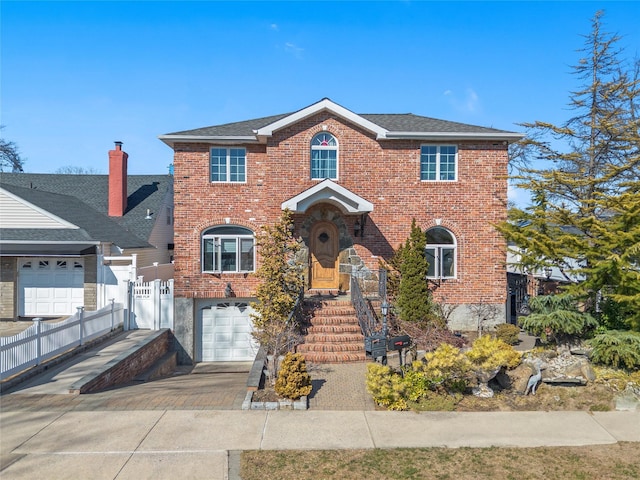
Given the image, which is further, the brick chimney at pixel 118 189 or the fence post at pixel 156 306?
the brick chimney at pixel 118 189

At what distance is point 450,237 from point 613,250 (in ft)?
17.5

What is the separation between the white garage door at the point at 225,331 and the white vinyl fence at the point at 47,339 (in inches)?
128

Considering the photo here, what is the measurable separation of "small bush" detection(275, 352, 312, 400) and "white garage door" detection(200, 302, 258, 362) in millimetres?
7664

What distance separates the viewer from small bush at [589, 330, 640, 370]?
30.1ft

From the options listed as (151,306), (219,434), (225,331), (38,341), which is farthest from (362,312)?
(38,341)

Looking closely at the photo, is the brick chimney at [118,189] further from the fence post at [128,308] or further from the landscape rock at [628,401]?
the landscape rock at [628,401]

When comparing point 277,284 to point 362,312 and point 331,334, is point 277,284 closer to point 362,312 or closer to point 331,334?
point 331,334

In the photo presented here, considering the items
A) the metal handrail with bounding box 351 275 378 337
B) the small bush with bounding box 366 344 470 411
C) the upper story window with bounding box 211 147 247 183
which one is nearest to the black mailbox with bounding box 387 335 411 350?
the small bush with bounding box 366 344 470 411

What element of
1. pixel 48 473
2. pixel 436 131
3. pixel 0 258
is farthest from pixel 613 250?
pixel 0 258

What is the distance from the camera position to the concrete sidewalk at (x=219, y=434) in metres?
5.92

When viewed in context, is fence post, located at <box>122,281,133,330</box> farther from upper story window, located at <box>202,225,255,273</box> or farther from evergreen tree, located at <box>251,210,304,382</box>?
evergreen tree, located at <box>251,210,304,382</box>

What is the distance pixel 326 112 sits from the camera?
14.9m

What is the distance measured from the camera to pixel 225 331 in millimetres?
15742

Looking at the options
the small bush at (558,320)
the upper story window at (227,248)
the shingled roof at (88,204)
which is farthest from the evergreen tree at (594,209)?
the shingled roof at (88,204)
